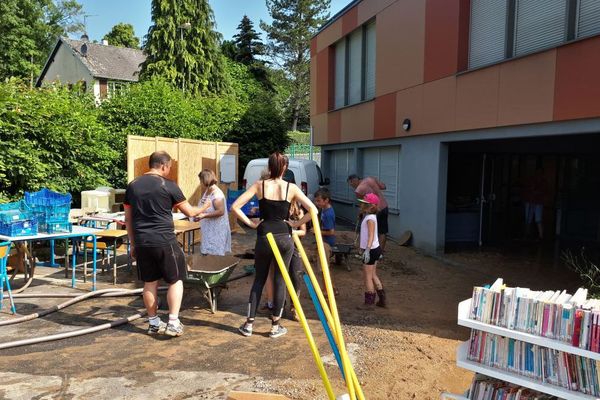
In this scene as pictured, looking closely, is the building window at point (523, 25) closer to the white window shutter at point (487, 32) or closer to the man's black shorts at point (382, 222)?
the white window shutter at point (487, 32)

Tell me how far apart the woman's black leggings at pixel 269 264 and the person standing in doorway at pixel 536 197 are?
8613 millimetres

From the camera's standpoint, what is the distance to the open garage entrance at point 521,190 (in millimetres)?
10734

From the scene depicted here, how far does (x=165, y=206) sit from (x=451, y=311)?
12.7ft

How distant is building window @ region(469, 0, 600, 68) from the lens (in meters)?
6.57

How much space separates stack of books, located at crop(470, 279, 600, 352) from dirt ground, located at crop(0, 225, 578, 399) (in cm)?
120

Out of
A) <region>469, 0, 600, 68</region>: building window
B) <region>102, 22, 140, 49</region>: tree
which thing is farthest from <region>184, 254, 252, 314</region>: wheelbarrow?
<region>102, 22, 140, 49</region>: tree

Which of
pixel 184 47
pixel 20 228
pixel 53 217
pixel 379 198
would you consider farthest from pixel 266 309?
pixel 184 47

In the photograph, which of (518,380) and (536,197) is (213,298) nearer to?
(518,380)

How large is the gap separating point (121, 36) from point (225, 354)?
56.7 m

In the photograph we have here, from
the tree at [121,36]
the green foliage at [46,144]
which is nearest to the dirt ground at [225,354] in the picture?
the green foliage at [46,144]

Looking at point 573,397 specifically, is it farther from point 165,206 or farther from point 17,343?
point 17,343

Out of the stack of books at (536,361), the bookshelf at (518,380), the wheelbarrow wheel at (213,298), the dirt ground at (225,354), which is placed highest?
the stack of books at (536,361)

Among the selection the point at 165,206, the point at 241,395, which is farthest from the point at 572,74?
the point at 241,395

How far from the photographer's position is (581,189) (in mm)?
11320
